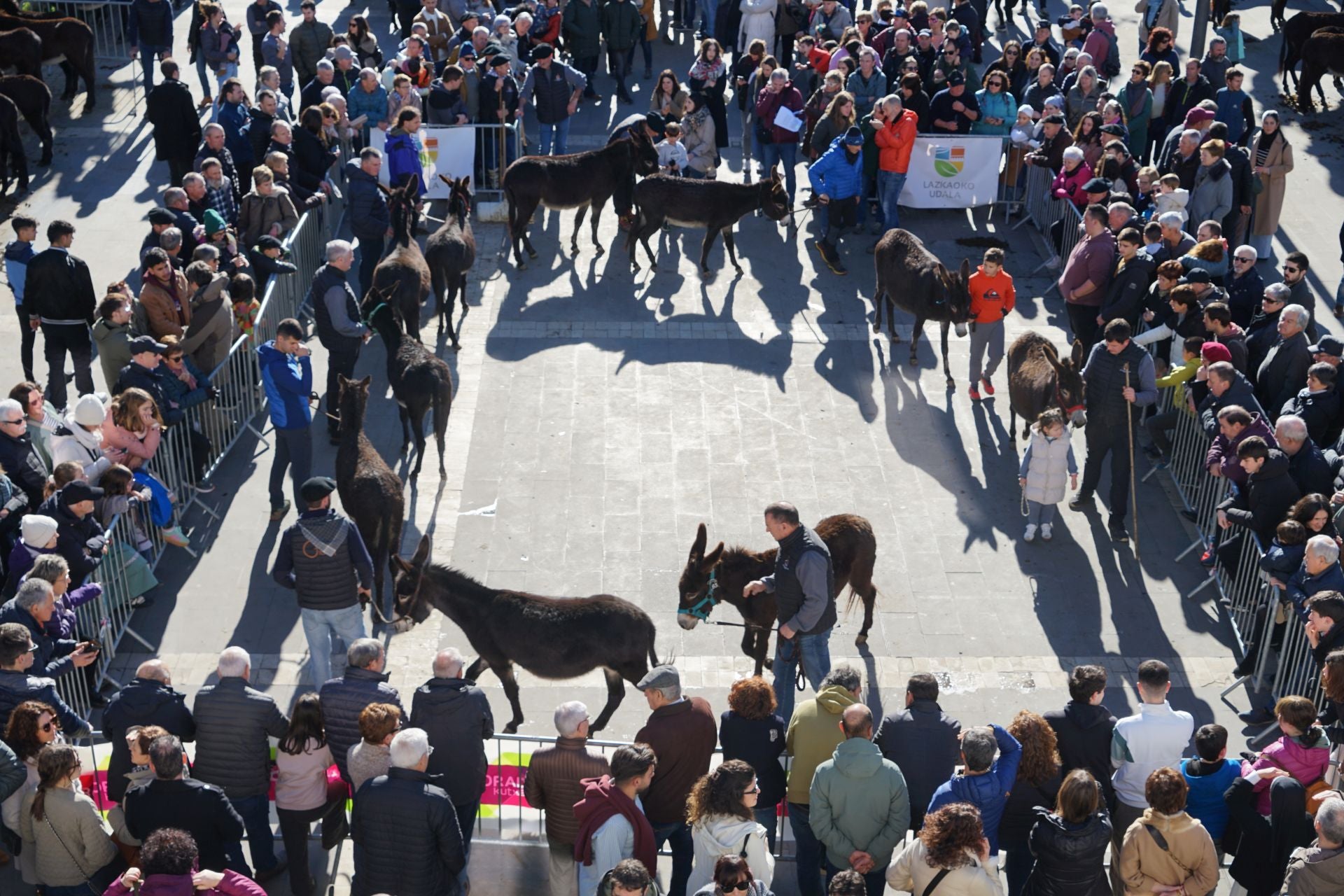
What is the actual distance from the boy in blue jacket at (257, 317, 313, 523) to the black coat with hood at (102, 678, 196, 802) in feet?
13.5

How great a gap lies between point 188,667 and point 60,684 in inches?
42.0

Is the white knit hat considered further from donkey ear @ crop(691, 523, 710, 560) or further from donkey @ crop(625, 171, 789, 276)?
donkey @ crop(625, 171, 789, 276)

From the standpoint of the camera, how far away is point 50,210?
17.9m

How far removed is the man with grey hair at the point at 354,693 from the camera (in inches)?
313

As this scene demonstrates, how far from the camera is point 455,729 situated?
309 inches

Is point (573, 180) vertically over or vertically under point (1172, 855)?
under

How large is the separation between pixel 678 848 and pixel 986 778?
1.77 metres

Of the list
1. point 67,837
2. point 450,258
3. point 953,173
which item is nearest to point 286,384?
point 450,258

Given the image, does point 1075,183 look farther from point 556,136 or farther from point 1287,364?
point 556,136

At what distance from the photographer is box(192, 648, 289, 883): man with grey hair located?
25.7 feet

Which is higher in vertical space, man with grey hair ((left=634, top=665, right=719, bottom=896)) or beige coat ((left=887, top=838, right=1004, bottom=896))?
beige coat ((left=887, top=838, right=1004, bottom=896))

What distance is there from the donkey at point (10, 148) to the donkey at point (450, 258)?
20.6 feet

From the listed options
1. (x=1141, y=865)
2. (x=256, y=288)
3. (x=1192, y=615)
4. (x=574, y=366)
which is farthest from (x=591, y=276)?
(x=1141, y=865)

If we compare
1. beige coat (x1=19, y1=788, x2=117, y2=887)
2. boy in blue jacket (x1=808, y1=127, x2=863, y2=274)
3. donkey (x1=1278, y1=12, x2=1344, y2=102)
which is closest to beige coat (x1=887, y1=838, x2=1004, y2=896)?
beige coat (x1=19, y1=788, x2=117, y2=887)
